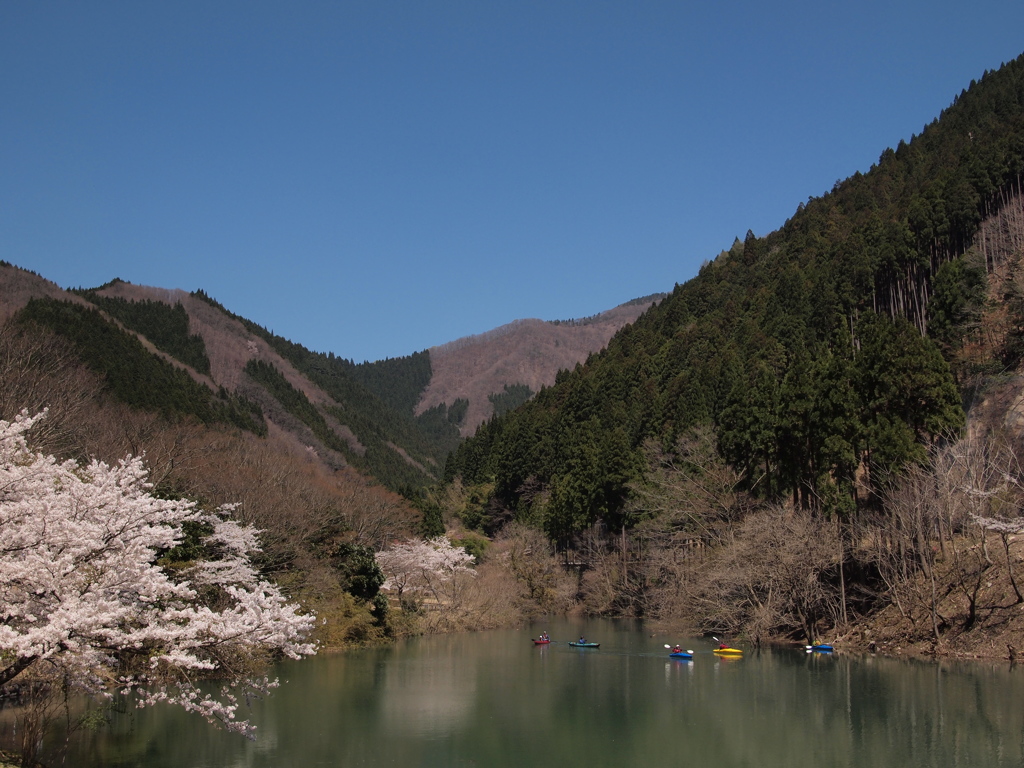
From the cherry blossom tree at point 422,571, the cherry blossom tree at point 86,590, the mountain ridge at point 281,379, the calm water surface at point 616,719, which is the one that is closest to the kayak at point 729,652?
the calm water surface at point 616,719

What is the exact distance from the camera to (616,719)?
2073 centimetres

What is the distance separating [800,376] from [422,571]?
2108 centimetres

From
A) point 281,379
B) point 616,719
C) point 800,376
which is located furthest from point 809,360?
point 281,379

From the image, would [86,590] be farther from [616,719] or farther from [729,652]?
[729,652]

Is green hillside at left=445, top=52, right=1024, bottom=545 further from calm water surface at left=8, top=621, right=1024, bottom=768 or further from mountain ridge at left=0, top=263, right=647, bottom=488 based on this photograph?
mountain ridge at left=0, top=263, right=647, bottom=488

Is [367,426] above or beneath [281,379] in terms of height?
beneath

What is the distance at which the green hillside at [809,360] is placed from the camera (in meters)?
32.4

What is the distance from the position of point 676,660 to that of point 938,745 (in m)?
14.0

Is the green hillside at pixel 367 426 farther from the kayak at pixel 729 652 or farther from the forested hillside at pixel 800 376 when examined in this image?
the kayak at pixel 729 652

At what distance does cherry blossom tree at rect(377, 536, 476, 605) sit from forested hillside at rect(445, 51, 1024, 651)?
9.18 meters

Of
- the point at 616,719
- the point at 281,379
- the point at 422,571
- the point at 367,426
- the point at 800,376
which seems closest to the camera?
the point at 616,719

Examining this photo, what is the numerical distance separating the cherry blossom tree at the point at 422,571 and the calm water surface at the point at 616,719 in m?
12.9

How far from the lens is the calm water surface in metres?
16.8

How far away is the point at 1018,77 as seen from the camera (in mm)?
74188
